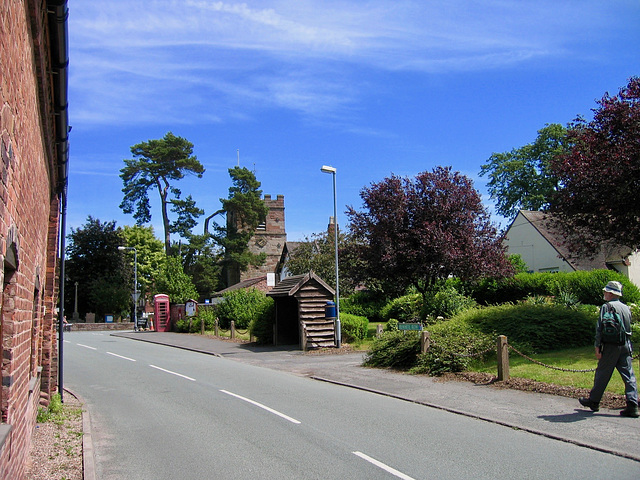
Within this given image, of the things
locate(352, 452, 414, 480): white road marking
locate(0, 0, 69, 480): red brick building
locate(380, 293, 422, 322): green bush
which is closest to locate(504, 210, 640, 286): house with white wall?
locate(380, 293, 422, 322): green bush

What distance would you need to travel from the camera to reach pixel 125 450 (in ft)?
26.0

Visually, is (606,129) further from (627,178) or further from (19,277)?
(19,277)

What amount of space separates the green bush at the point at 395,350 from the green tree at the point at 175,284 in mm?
29198

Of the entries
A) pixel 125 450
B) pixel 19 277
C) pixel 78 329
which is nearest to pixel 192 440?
pixel 125 450

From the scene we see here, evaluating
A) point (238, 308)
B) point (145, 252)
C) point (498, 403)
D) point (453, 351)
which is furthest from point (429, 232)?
point (145, 252)

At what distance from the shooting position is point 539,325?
53.6ft

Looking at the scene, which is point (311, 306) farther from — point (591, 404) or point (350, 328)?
point (591, 404)

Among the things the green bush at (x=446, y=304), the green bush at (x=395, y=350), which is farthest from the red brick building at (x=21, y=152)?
the green bush at (x=446, y=304)

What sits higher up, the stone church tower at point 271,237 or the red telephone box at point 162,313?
the stone church tower at point 271,237

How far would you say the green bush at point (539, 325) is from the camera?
52.4 ft

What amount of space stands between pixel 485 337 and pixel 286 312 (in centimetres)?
1230

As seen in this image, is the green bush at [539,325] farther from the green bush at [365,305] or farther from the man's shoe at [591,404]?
the green bush at [365,305]

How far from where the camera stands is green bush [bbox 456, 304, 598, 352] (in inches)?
628

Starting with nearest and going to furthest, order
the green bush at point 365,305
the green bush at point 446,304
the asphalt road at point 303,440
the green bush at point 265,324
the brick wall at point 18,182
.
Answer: the brick wall at point 18,182, the asphalt road at point 303,440, the green bush at point 446,304, the green bush at point 265,324, the green bush at point 365,305
